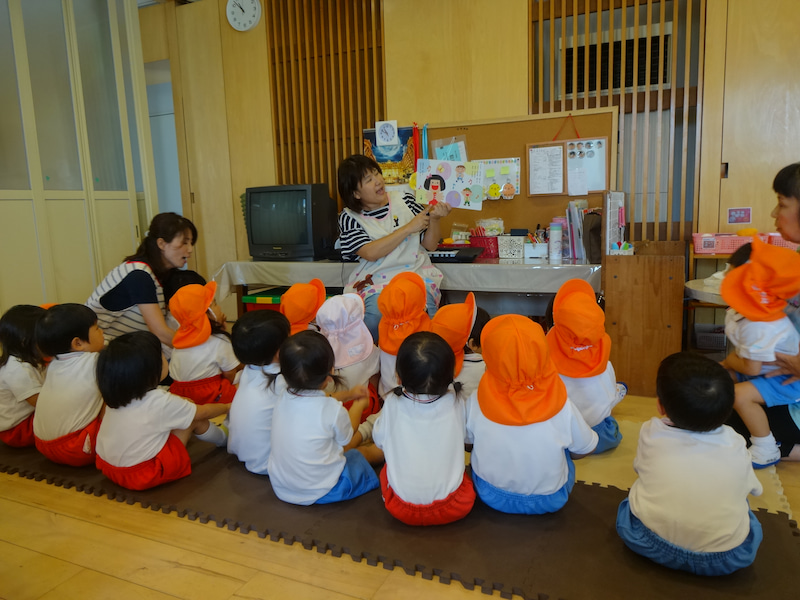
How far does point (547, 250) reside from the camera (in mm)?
3576

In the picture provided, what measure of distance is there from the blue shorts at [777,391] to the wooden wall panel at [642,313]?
79cm

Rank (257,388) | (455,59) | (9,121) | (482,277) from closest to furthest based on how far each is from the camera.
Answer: (257,388) → (482,277) → (9,121) → (455,59)

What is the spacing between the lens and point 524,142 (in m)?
3.89

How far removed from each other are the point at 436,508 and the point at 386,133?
3.29 m

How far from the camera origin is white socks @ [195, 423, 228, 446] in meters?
2.28

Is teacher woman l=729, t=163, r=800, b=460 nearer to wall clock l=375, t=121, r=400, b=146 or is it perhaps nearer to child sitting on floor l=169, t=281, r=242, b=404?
child sitting on floor l=169, t=281, r=242, b=404

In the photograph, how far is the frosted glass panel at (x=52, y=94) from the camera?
3758 mm

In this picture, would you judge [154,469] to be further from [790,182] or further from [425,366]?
[790,182]

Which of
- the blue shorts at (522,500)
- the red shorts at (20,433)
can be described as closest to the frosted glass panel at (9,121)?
the red shorts at (20,433)

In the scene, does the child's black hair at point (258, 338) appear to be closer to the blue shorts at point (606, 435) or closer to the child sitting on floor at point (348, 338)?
the child sitting on floor at point (348, 338)

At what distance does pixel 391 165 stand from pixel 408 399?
2988 mm

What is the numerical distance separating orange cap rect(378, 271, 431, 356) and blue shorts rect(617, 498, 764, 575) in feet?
3.77

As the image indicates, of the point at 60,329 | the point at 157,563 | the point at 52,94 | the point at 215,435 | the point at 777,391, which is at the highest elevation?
the point at 52,94

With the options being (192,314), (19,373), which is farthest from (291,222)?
(19,373)
